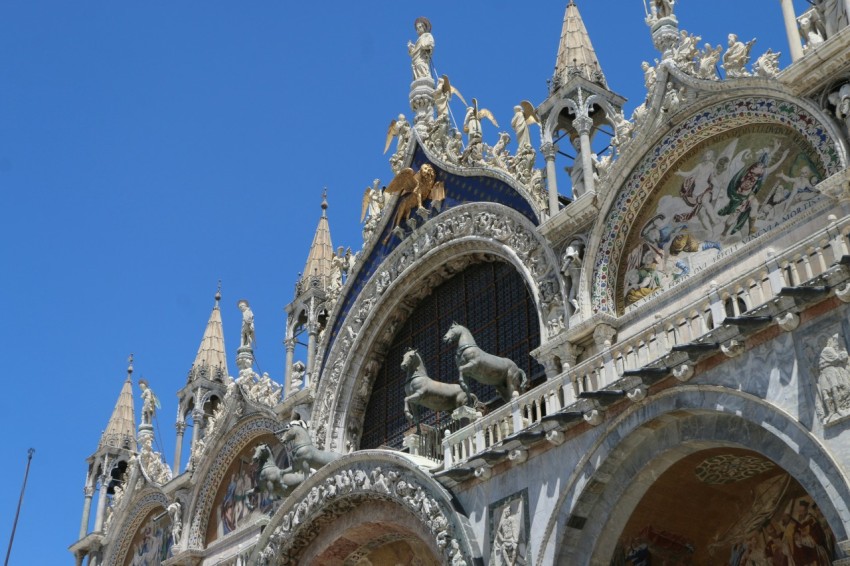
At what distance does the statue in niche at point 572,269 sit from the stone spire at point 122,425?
18.3 meters

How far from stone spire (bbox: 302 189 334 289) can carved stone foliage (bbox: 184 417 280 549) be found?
364 centimetres

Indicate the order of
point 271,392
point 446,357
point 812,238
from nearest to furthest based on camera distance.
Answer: point 812,238, point 446,357, point 271,392

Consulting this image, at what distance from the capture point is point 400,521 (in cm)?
1758

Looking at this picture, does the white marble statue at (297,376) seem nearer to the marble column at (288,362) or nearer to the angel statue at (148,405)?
the marble column at (288,362)

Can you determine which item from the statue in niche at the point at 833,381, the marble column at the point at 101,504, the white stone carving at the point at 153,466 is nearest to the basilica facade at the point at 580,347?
the statue in niche at the point at 833,381

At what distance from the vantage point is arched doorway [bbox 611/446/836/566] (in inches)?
552

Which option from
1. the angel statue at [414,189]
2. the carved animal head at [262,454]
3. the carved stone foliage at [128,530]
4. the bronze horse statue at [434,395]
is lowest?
the bronze horse statue at [434,395]

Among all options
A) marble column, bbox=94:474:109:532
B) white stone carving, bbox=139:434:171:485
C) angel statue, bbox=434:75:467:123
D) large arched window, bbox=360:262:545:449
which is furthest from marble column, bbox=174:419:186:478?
angel statue, bbox=434:75:467:123

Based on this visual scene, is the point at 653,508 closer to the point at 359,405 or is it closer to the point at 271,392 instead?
the point at 359,405

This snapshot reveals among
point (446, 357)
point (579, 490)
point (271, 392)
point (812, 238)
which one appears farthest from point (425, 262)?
point (812, 238)

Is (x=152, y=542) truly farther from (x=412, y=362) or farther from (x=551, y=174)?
(x=551, y=174)

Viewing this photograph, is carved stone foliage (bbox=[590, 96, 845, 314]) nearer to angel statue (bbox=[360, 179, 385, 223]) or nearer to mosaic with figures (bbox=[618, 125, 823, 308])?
mosaic with figures (bbox=[618, 125, 823, 308])

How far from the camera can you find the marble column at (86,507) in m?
31.2

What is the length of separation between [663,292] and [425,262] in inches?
266
